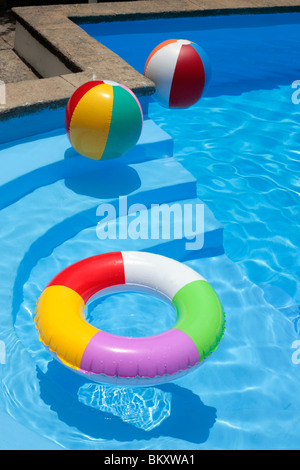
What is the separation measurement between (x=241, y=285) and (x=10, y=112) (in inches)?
96.3

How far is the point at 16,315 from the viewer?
12.9ft

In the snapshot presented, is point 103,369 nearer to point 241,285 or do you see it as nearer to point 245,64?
point 241,285

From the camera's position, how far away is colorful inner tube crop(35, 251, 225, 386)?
2.94 meters

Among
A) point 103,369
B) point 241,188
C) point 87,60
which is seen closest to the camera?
point 103,369

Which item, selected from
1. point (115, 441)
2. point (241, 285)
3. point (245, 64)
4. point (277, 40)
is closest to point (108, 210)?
point (241, 285)

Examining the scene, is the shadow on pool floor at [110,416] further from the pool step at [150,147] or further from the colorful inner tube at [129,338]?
the pool step at [150,147]

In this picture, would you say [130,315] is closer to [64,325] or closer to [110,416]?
[110,416]

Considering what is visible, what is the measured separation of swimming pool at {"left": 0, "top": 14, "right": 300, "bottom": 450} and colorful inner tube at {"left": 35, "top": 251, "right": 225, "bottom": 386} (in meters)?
0.49

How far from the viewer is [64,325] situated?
3.04m

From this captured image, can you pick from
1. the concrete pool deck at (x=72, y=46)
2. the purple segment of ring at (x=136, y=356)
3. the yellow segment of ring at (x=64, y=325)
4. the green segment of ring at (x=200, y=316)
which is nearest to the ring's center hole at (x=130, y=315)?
the green segment of ring at (x=200, y=316)

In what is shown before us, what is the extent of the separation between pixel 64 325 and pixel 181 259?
1851 millimetres

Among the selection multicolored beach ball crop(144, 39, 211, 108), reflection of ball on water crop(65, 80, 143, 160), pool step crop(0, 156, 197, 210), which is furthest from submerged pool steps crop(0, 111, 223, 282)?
multicolored beach ball crop(144, 39, 211, 108)

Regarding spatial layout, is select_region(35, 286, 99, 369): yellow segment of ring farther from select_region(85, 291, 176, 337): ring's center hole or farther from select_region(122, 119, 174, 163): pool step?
select_region(122, 119, 174, 163): pool step

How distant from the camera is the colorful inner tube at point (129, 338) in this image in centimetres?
294
